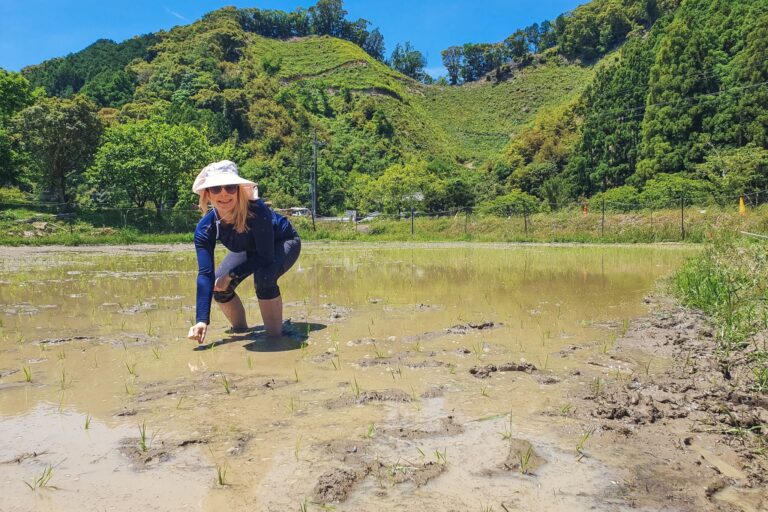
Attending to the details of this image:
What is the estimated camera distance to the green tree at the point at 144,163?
2886cm

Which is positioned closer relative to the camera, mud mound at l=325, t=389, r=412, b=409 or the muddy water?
the muddy water

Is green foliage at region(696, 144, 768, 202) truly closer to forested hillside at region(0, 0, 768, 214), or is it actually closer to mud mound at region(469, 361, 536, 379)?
forested hillside at region(0, 0, 768, 214)

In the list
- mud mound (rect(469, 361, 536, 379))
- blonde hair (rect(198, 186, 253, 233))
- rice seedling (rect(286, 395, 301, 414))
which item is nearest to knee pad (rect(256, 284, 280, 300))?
blonde hair (rect(198, 186, 253, 233))

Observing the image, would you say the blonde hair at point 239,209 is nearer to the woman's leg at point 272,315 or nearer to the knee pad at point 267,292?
the knee pad at point 267,292

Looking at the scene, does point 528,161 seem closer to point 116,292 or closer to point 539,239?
point 539,239

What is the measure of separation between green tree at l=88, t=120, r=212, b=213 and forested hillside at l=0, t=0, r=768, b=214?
0.12 meters

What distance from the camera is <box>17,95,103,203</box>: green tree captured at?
30.0m

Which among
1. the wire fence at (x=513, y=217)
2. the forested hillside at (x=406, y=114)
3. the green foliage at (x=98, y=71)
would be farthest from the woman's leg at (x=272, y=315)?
the green foliage at (x=98, y=71)

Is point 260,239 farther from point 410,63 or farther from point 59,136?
point 410,63

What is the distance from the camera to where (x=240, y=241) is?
474 centimetres

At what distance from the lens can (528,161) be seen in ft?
178

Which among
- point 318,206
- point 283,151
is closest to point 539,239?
point 318,206

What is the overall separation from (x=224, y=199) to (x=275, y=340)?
1374 mm

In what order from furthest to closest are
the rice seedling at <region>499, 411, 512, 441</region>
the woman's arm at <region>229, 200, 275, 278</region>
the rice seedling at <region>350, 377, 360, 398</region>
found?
1. the woman's arm at <region>229, 200, 275, 278</region>
2. the rice seedling at <region>350, 377, 360, 398</region>
3. the rice seedling at <region>499, 411, 512, 441</region>
